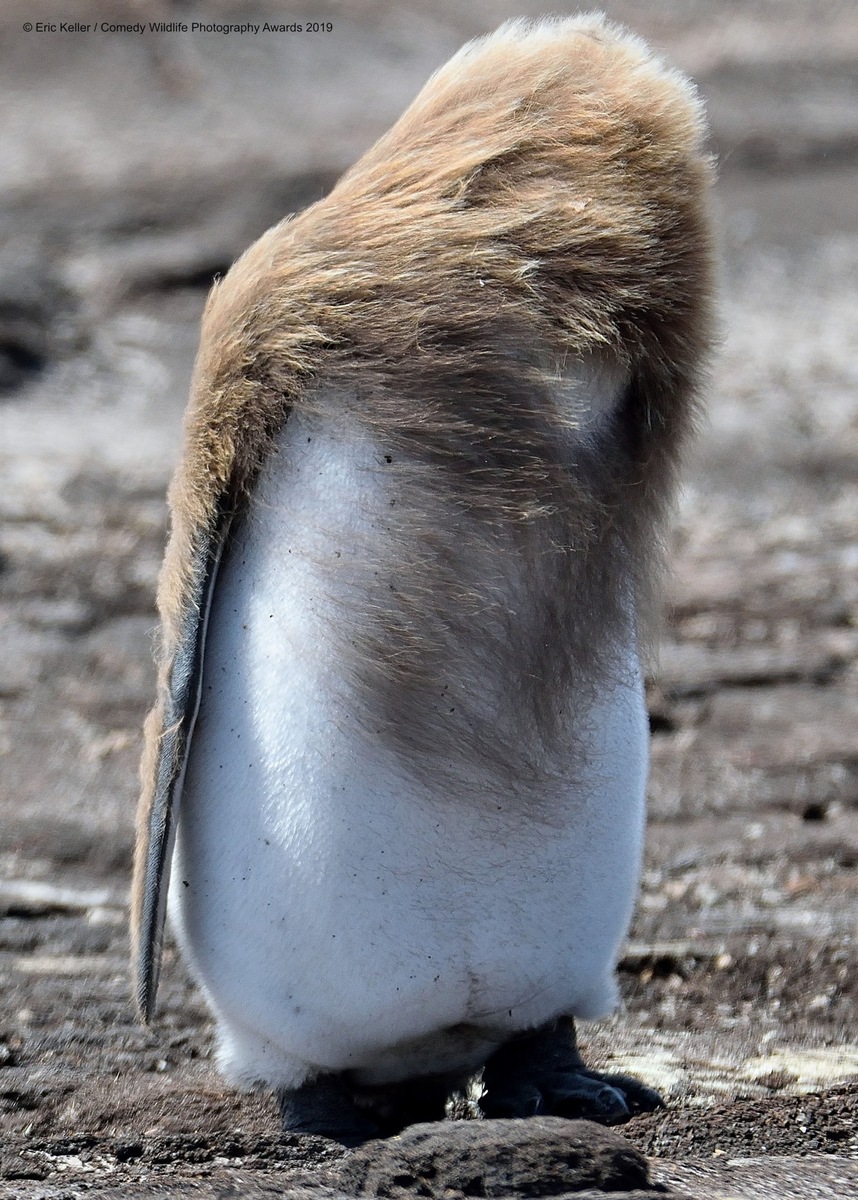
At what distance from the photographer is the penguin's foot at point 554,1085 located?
1.42 meters

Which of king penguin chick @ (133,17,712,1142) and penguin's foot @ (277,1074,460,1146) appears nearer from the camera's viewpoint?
king penguin chick @ (133,17,712,1142)

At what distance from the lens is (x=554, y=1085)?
144cm

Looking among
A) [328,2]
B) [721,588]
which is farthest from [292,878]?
[328,2]

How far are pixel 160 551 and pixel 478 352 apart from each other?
2.57 m

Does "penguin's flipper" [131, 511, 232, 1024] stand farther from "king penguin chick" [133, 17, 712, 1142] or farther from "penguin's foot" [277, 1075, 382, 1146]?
"penguin's foot" [277, 1075, 382, 1146]

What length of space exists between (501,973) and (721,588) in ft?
7.39

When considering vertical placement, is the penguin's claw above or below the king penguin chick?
below

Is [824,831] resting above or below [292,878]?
below

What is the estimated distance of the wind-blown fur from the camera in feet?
4.12

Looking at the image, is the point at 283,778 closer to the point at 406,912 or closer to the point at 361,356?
the point at 406,912

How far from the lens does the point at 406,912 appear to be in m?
1.32

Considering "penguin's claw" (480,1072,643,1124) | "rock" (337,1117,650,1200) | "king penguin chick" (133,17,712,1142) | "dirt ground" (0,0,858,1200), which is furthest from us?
"dirt ground" (0,0,858,1200)

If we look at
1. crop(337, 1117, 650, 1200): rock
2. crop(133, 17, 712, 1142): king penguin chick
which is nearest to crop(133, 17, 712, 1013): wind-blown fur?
crop(133, 17, 712, 1142): king penguin chick

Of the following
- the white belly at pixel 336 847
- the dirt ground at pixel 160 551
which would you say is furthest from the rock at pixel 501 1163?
the white belly at pixel 336 847
